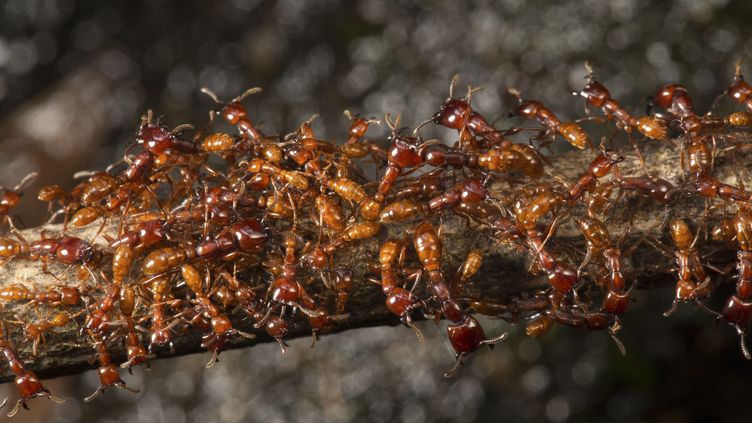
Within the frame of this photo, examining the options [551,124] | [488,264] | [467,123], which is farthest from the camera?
[551,124]

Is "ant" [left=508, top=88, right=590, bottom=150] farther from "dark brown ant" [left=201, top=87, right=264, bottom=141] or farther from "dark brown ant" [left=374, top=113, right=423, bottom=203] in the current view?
"dark brown ant" [left=201, top=87, right=264, bottom=141]

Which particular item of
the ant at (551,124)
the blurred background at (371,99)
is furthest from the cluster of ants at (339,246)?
the blurred background at (371,99)

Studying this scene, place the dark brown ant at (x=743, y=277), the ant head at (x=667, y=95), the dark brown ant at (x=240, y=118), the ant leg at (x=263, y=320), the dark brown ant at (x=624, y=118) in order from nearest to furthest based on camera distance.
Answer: the dark brown ant at (x=743, y=277)
the ant leg at (x=263, y=320)
the dark brown ant at (x=624, y=118)
the dark brown ant at (x=240, y=118)
the ant head at (x=667, y=95)

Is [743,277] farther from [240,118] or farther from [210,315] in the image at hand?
[240,118]

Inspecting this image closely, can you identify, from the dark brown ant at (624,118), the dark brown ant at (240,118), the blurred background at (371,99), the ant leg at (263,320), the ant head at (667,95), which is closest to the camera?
the ant leg at (263,320)

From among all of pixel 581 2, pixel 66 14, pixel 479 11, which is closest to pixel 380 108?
pixel 479 11

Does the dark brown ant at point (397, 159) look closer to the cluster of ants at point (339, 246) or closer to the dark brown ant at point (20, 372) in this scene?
the cluster of ants at point (339, 246)

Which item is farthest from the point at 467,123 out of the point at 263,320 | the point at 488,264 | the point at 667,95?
the point at 263,320
